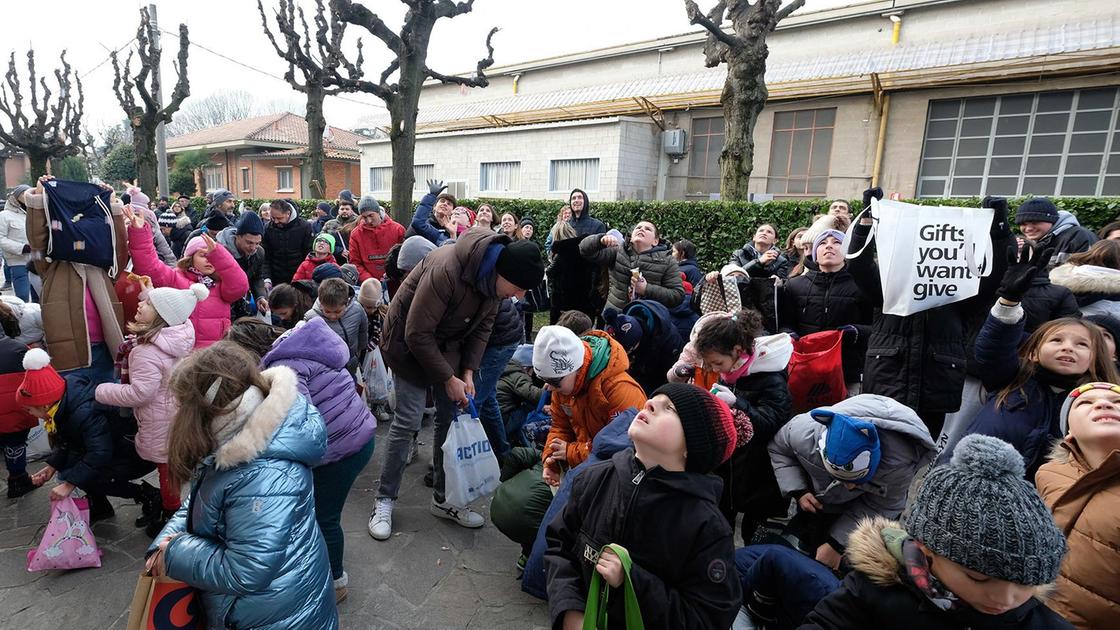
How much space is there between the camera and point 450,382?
3.25 metres

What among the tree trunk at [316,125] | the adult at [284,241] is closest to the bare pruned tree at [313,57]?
the tree trunk at [316,125]

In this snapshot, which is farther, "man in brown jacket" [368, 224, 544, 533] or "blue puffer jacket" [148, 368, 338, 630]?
"man in brown jacket" [368, 224, 544, 533]

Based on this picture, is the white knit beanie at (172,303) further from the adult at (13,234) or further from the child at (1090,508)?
the adult at (13,234)

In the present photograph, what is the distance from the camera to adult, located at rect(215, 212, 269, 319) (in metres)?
5.15

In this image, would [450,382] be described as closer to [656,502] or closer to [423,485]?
[423,485]

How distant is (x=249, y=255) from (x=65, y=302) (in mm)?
1985

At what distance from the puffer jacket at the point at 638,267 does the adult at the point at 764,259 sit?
59 centimetres

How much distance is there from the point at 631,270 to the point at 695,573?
3.36 metres

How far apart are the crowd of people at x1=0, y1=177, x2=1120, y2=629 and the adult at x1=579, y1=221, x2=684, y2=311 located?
1.1 inches

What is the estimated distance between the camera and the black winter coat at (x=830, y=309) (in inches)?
142

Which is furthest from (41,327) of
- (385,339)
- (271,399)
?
(271,399)

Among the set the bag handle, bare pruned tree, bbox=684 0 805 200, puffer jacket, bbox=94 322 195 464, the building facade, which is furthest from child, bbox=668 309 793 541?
the building facade

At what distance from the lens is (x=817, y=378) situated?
326 cm

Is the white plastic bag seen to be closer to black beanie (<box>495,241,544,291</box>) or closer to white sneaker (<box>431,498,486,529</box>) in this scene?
white sneaker (<box>431,498,486,529</box>)
